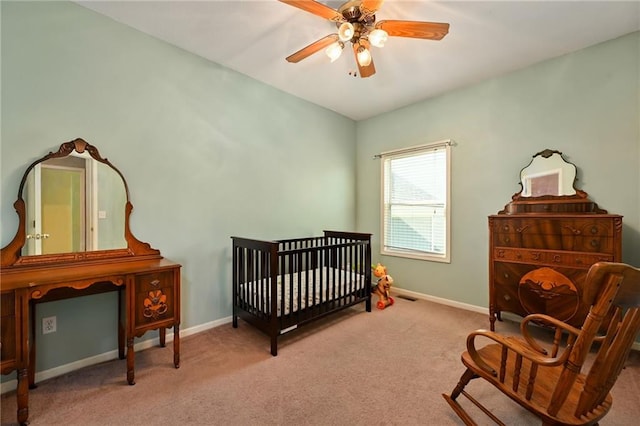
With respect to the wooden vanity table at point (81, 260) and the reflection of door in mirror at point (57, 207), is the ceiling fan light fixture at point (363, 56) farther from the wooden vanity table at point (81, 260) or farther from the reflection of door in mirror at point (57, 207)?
the reflection of door in mirror at point (57, 207)

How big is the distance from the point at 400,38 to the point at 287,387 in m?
2.79

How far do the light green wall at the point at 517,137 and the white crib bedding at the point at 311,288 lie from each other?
3.93 ft

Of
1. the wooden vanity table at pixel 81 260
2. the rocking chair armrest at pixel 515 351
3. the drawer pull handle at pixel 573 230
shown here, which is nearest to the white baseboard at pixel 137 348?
the wooden vanity table at pixel 81 260

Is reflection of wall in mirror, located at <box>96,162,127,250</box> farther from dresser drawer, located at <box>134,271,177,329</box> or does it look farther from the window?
the window

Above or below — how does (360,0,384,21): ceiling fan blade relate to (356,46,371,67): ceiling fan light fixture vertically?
above

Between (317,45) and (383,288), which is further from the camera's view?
(383,288)

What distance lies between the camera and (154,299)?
1.84 meters

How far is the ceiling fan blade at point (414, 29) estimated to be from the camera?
1645mm

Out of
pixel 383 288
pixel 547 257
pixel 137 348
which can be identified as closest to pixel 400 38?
pixel 547 257

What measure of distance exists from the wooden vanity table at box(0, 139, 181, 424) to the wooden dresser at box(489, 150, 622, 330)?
276 centimetres

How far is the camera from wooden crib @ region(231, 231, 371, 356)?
2.23 meters

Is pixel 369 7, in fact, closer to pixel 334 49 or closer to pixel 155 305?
pixel 334 49

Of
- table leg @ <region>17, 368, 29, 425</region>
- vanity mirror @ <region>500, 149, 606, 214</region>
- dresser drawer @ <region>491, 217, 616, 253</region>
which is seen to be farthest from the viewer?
vanity mirror @ <region>500, 149, 606, 214</region>

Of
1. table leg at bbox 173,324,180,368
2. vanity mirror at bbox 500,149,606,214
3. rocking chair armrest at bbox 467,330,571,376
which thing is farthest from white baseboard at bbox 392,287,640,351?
table leg at bbox 173,324,180,368
